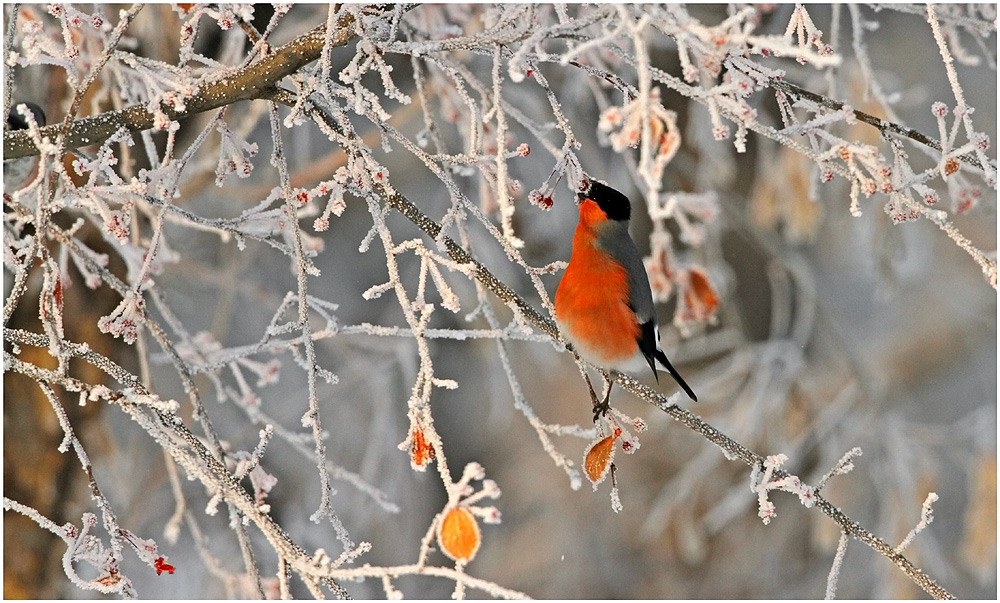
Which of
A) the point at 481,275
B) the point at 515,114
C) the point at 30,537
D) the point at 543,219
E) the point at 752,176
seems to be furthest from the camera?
the point at 752,176

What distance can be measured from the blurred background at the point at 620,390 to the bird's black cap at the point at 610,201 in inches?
31.3

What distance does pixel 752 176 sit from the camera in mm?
4078

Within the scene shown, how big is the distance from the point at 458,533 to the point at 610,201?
1035 mm

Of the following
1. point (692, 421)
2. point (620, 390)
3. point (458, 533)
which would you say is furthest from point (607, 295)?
point (620, 390)

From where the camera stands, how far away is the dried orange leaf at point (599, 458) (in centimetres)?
131

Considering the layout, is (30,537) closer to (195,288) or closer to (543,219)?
(195,288)

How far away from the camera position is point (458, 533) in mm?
961

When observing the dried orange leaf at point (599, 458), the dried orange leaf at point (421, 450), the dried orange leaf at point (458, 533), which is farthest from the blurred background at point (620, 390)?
the dried orange leaf at point (458, 533)

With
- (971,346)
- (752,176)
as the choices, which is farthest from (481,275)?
(971,346)

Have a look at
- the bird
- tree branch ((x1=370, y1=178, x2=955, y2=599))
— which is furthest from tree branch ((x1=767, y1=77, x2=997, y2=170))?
the bird

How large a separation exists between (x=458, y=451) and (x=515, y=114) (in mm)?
2924

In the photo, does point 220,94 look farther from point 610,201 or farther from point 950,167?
point 950,167

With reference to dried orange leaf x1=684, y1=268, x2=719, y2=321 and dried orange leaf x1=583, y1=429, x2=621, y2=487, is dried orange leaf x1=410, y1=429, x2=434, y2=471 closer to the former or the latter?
dried orange leaf x1=583, y1=429, x2=621, y2=487

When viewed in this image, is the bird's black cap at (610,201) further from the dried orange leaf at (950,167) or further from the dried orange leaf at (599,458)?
the dried orange leaf at (950,167)
